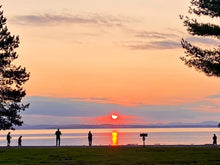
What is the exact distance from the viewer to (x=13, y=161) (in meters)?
34.5

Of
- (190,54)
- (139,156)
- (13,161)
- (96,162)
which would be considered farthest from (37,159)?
(190,54)

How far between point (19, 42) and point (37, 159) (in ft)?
52.7

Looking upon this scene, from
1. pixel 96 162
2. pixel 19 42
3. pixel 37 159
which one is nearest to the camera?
pixel 96 162

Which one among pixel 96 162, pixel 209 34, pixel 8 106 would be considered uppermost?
pixel 209 34

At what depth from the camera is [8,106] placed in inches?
1924

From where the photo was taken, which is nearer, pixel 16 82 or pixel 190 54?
pixel 190 54

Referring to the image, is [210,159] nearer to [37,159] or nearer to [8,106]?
[37,159]

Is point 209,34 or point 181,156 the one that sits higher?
point 209,34

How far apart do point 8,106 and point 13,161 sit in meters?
15.0

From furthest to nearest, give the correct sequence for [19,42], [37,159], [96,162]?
[19,42] < [37,159] < [96,162]

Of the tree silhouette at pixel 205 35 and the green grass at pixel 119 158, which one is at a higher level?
the tree silhouette at pixel 205 35

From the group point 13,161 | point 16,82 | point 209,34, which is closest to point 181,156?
point 209,34

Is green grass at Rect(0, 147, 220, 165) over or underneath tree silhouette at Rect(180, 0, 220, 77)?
underneath

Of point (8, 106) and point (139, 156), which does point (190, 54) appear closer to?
point (139, 156)
